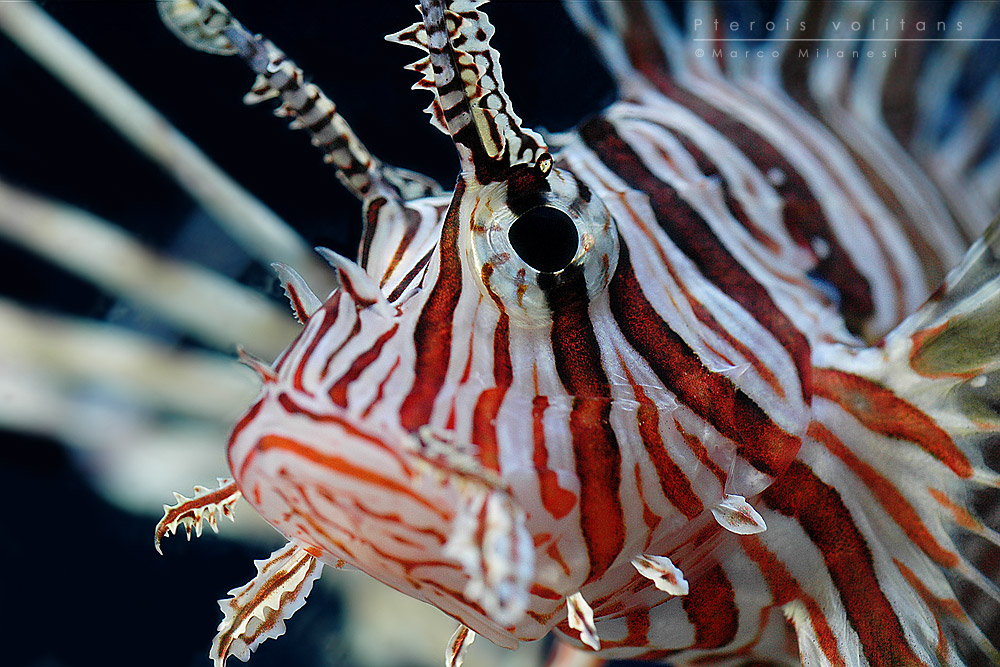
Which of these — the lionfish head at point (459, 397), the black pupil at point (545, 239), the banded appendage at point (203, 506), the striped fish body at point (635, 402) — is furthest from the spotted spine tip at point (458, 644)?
the black pupil at point (545, 239)

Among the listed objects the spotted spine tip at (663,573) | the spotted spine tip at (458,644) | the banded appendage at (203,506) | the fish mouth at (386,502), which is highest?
the fish mouth at (386,502)

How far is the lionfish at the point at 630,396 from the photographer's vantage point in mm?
520

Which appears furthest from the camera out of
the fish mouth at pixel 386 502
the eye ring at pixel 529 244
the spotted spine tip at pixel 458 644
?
the spotted spine tip at pixel 458 644

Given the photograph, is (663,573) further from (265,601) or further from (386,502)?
(265,601)

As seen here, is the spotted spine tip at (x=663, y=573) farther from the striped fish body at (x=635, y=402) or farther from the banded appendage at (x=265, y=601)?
the banded appendage at (x=265, y=601)

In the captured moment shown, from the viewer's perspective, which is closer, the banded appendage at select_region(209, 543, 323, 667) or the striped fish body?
the striped fish body

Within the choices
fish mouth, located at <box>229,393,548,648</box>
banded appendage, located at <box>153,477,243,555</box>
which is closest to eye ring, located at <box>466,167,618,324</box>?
fish mouth, located at <box>229,393,548,648</box>

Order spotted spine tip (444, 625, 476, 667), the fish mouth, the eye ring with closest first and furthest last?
1. the fish mouth
2. the eye ring
3. spotted spine tip (444, 625, 476, 667)

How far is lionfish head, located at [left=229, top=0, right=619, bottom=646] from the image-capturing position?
490 millimetres

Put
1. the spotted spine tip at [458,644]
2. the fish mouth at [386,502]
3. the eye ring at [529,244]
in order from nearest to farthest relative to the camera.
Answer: the fish mouth at [386,502], the eye ring at [529,244], the spotted spine tip at [458,644]

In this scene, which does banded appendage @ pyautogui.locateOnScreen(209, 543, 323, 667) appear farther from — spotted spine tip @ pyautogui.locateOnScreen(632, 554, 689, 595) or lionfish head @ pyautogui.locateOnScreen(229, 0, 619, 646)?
spotted spine tip @ pyautogui.locateOnScreen(632, 554, 689, 595)

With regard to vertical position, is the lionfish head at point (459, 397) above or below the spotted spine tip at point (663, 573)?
above

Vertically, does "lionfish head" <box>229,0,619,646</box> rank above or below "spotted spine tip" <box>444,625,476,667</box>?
above

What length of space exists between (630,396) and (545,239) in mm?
144
